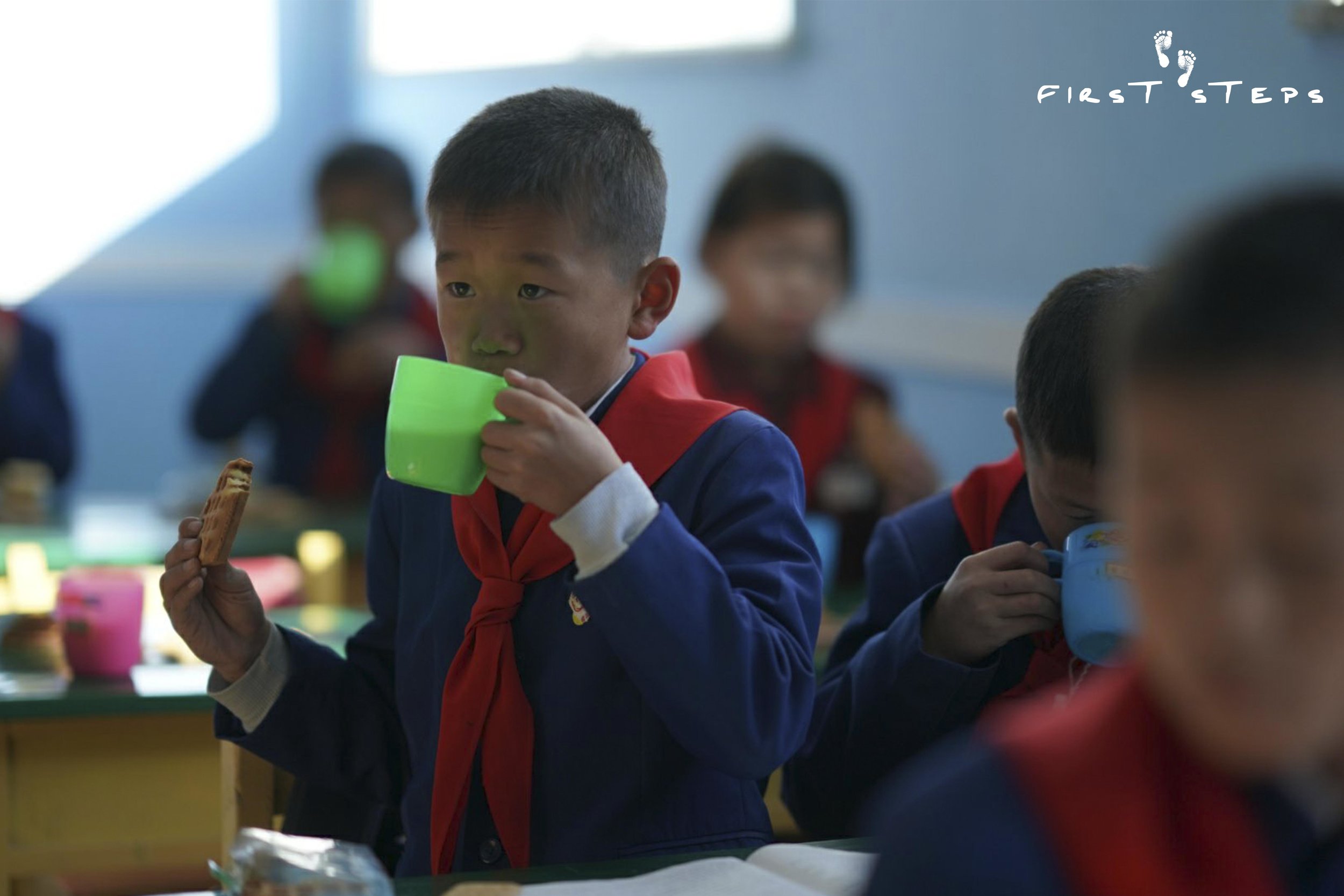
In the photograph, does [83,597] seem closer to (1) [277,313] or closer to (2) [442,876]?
(2) [442,876]

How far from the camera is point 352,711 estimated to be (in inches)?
60.8

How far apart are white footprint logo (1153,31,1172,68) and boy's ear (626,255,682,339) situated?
2.05 m

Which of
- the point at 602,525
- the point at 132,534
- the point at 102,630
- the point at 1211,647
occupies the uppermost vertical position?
the point at 1211,647

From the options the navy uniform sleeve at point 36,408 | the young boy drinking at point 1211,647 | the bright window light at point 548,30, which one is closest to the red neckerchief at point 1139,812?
the young boy drinking at point 1211,647

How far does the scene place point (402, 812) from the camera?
149 cm

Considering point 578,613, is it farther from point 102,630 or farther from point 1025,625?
point 102,630

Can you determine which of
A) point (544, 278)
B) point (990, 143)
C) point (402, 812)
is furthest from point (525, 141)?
point (990, 143)

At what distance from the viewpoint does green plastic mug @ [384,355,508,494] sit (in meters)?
1.21

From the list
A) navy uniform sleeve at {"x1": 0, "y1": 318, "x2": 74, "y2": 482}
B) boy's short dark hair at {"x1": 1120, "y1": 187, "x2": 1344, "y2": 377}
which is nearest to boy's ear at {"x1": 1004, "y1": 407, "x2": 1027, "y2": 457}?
boy's short dark hair at {"x1": 1120, "y1": 187, "x2": 1344, "y2": 377}

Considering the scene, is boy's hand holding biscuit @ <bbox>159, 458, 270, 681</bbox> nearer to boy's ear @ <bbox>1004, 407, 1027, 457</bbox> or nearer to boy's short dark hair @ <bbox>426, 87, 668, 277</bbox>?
boy's short dark hair @ <bbox>426, 87, 668, 277</bbox>

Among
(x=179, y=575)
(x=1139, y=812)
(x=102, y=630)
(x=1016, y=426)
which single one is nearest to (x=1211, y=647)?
(x=1139, y=812)

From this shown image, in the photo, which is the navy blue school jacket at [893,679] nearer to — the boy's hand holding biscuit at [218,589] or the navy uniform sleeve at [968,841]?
Answer: the boy's hand holding biscuit at [218,589]

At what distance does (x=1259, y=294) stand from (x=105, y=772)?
5.71 ft

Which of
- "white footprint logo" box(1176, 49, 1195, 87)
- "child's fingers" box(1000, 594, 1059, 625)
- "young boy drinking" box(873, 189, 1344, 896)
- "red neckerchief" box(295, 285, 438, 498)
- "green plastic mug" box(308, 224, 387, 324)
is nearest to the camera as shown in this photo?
"young boy drinking" box(873, 189, 1344, 896)
